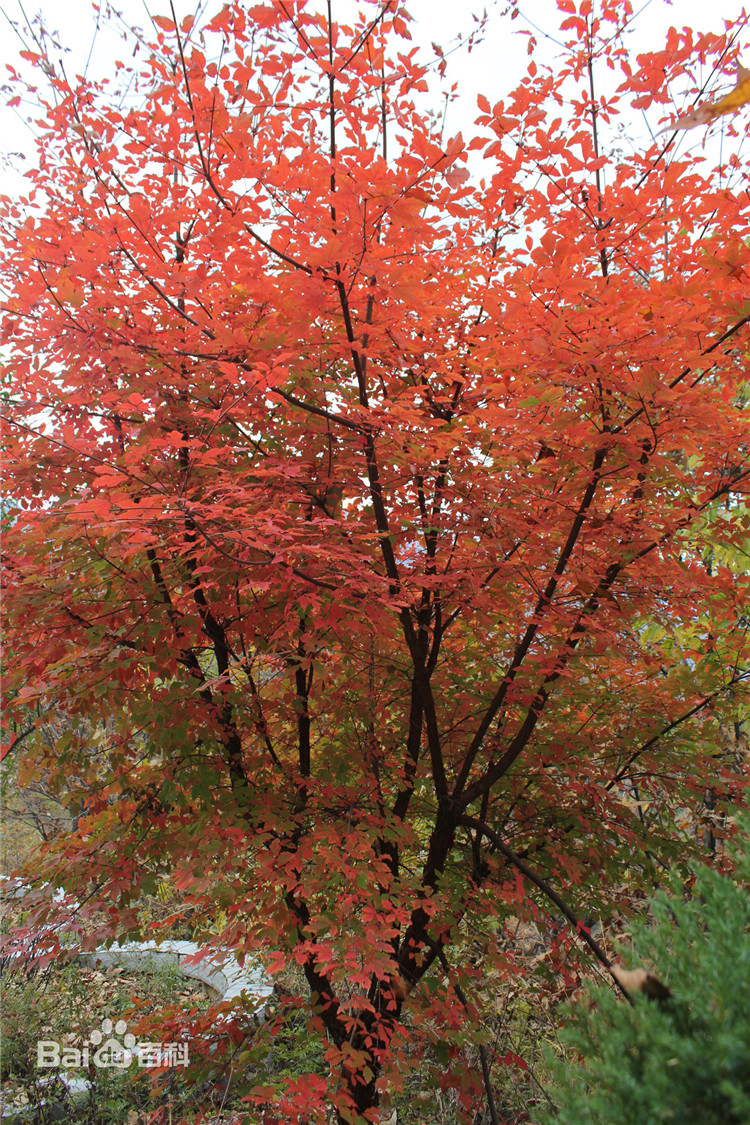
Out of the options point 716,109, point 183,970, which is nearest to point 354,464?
point 716,109

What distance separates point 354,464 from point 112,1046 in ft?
14.7

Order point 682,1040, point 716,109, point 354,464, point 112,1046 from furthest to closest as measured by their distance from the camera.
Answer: point 112,1046 → point 354,464 → point 682,1040 → point 716,109

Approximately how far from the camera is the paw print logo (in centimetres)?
434

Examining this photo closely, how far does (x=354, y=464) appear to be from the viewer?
2.60m

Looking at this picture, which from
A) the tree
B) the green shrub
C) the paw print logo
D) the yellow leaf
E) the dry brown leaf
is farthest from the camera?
the paw print logo

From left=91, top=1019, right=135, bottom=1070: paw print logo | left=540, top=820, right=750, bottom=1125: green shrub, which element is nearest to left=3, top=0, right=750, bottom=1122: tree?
left=540, top=820, right=750, bottom=1125: green shrub

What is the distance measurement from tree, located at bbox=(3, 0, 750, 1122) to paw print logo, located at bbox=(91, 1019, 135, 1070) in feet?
6.36

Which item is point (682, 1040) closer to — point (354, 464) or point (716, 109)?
point (716, 109)

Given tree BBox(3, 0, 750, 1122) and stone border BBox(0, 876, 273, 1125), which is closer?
tree BBox(3, 0, 750, 1122)

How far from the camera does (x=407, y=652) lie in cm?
365

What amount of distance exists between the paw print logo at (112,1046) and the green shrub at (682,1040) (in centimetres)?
432

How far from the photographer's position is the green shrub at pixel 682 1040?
3.24 ft

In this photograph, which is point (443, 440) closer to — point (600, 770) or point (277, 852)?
point (277, 852)

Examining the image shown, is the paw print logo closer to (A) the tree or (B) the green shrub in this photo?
(A) the tree
